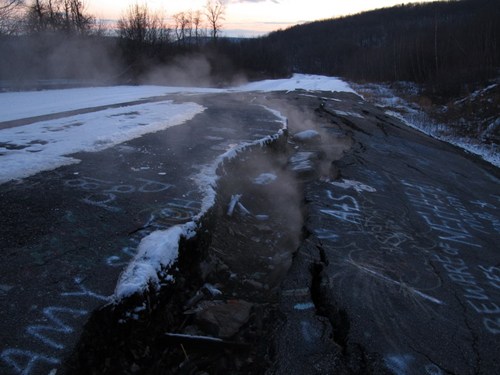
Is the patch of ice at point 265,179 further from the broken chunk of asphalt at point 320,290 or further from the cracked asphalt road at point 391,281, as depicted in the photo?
the cracked asphalt road at point 391,281

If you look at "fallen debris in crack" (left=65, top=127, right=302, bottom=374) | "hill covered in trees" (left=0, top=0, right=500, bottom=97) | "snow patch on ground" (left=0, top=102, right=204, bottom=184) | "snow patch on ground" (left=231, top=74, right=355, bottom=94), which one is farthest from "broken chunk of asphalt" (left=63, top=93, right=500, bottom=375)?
"snow patch on ground" (left=231, top=74, right=355, bottom=94)

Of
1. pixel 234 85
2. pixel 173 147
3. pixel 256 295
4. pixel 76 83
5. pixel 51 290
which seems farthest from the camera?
pixel 234 85

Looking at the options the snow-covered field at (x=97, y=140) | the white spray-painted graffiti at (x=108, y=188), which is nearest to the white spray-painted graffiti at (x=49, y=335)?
the snow-covered field at (x=97, y=140)

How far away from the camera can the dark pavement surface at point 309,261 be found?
2.46m

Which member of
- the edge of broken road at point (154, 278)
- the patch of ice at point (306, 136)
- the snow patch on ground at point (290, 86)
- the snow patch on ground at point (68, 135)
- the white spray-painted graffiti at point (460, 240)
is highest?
the snow patch on ground at point (290, 86)

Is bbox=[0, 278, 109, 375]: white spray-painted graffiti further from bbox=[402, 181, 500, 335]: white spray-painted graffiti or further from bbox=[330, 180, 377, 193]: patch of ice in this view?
bbox=[330, 180, 377, 193]: patch of ice

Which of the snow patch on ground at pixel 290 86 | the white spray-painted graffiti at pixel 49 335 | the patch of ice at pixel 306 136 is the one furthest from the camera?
the snow patch on ground at pixel 290 86

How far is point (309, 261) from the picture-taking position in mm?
3680

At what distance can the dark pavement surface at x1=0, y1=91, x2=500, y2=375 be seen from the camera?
2457 millimetres

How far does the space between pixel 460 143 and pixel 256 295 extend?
13089 mm

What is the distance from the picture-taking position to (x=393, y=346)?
2648mm

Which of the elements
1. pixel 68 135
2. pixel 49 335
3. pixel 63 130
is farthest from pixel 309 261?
pixel 63 130

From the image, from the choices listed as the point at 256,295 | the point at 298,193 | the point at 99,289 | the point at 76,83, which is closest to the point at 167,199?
the point at 256,295

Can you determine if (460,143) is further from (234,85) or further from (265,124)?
(234,85)
